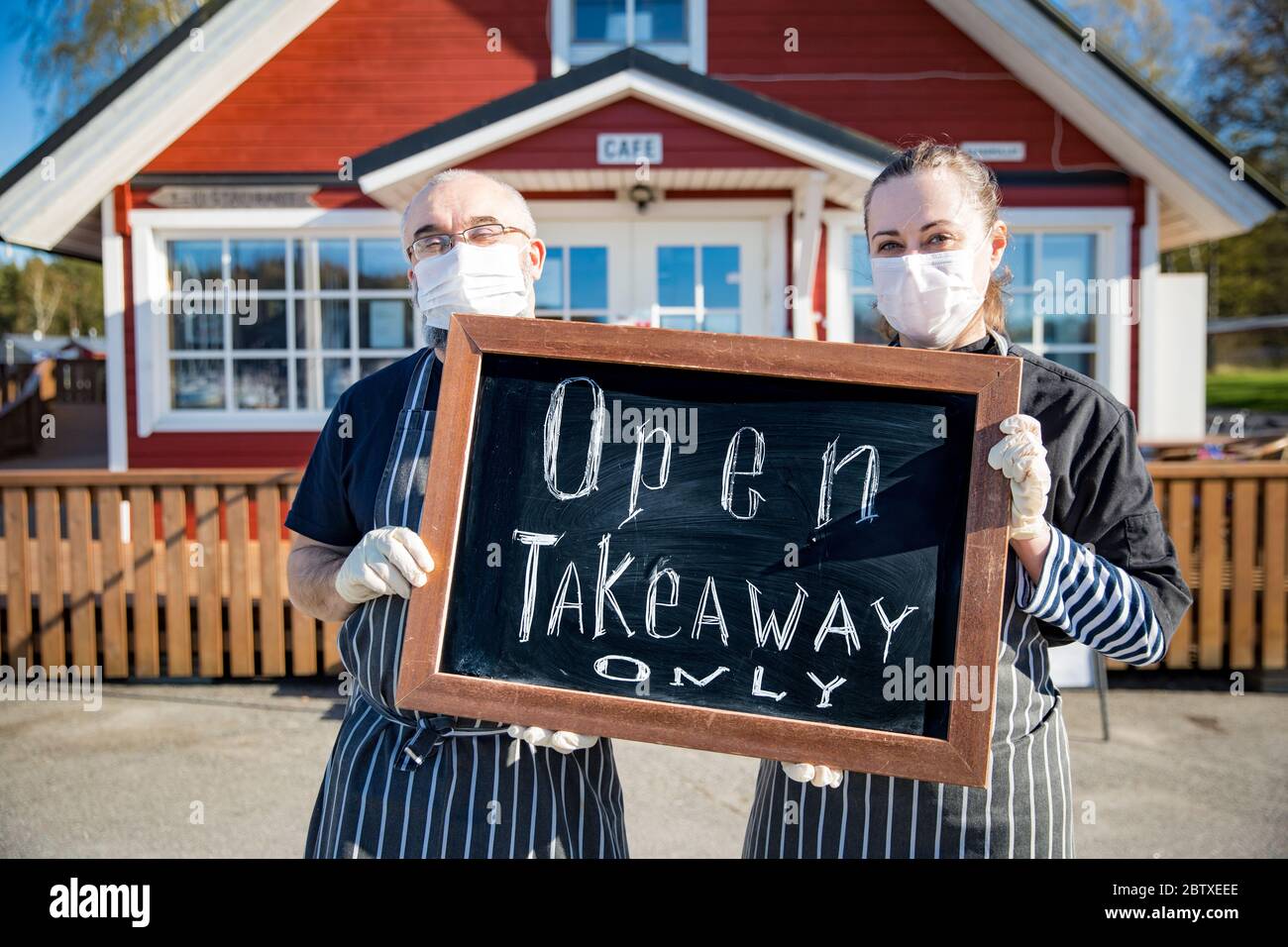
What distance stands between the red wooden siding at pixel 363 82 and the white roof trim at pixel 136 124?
0.24 meters

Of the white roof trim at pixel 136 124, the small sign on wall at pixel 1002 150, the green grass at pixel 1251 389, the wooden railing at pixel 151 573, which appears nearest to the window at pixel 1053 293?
the small sign on wall at pixel 1002 150

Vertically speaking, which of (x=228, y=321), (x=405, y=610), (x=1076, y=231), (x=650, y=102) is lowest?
(x=405, y=610)

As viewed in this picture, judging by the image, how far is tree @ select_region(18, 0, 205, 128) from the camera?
2123 centimetres

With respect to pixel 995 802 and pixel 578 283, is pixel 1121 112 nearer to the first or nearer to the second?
pixel 578 283

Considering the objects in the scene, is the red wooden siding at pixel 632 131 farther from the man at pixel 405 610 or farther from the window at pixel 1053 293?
the man at pixel 405 610

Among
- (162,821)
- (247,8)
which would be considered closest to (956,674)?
(162,821)

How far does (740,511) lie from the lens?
5.59ft

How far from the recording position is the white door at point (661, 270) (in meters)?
8.18

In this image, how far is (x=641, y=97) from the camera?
7020 mm

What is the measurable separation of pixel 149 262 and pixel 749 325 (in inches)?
208

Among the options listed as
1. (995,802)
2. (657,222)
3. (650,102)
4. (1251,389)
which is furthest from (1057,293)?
(1251,389)

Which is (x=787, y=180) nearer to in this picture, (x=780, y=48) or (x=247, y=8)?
(x=780, y=48)

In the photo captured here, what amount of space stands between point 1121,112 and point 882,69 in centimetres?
200

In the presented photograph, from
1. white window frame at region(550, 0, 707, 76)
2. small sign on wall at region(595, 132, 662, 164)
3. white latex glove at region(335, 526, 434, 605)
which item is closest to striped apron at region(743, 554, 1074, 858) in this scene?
white latex glove at region(335, 526, 434, 605)
